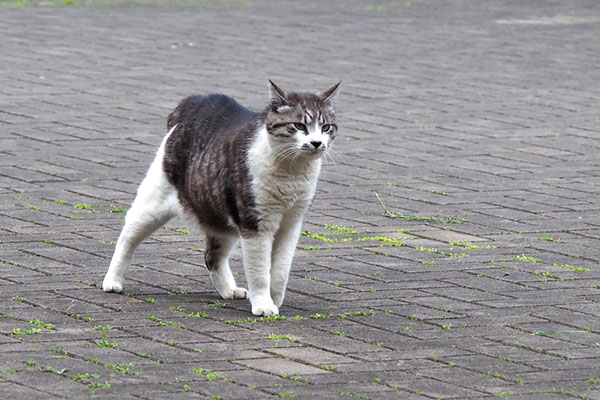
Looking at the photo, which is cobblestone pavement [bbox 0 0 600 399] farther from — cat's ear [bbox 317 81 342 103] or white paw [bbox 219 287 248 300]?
cat's ear [bbox 317 81 342 103]

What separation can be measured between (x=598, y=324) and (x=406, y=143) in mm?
4388

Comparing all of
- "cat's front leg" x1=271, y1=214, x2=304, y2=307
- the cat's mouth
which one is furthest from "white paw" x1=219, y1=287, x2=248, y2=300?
the cat's mouth

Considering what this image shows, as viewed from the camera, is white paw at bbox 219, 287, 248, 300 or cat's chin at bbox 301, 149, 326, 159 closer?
cat's chin at bbox 301, 149, 326, 159

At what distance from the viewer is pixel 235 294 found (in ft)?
21.2

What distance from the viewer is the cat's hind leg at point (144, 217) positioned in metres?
6.39

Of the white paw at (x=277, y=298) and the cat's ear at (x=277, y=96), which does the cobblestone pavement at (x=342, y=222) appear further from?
the cat's ear at (x=277, y=96)

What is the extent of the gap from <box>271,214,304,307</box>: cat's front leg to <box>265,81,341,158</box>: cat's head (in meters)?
0.39

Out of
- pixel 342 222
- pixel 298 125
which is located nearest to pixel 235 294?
pixel 298 125

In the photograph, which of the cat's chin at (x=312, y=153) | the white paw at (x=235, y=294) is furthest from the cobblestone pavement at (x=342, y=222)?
the cat's chin at (x=312, y=153)

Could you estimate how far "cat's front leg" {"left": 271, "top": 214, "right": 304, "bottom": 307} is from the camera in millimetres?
6133

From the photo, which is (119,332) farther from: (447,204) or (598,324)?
(447,204)

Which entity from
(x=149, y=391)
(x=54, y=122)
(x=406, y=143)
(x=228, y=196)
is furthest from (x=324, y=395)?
(x=54, y=122)

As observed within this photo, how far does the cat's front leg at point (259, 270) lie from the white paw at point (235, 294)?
384 mm

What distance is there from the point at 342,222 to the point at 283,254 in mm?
1848
